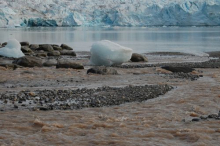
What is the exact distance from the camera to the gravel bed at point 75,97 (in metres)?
9.04

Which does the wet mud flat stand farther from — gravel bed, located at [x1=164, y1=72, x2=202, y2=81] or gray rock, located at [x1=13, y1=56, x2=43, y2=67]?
gray rock, located at [x1=13, y1=56, x2=43, y2=67]

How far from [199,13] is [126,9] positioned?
79.1ft

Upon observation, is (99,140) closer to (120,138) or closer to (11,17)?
(120,138)

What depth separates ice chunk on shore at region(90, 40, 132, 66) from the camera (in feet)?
58.6

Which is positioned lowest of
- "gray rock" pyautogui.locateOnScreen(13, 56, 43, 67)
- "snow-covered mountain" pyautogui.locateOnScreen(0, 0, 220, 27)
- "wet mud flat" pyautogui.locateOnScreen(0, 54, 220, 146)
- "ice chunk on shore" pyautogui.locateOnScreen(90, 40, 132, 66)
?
"gray rock" pyautogui.locateOnScreen(13, 56, 43, 67)

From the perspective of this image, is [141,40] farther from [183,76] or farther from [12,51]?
[183,76]

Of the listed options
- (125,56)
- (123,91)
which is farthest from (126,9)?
(123,91)

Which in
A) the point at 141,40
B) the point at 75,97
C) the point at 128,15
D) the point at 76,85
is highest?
the point at 128,15

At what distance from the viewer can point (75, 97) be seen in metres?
10.1

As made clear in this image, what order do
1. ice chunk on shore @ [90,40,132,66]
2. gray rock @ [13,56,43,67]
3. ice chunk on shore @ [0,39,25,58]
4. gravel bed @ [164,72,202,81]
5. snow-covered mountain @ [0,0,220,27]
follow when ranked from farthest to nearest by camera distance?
snow-covered mountain @ [0,0,220,27], ice chunk on shore @ [0,39,25,58], ice chunk on shore @ [90,40,132,66], gray rock @ [13,56,43,67], gravel bed @ [164,72,202,81]

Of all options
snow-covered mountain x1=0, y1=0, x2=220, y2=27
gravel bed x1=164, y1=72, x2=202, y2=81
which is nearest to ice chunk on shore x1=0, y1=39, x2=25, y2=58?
gravel bed x1=164, y1=72, x2=202, y2=81

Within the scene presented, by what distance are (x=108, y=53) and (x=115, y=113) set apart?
9.70m

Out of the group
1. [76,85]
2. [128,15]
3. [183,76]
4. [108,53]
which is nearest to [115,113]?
[76,85]

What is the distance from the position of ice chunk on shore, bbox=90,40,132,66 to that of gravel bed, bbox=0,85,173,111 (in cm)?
639
